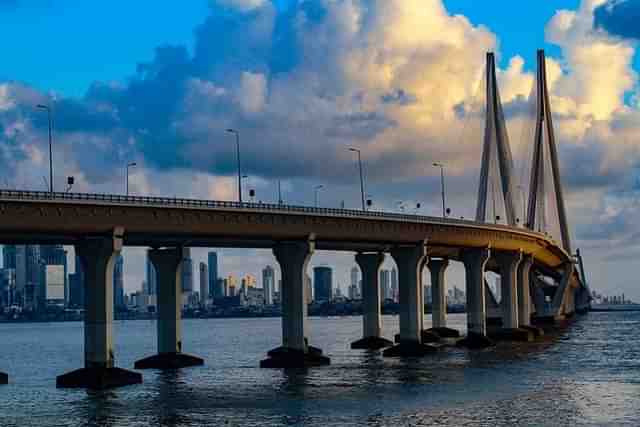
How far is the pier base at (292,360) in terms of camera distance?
101750 millimetres

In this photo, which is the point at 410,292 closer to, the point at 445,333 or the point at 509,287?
the point at 509,287

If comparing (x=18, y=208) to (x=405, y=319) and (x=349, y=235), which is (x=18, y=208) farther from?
(x=405, y=319)

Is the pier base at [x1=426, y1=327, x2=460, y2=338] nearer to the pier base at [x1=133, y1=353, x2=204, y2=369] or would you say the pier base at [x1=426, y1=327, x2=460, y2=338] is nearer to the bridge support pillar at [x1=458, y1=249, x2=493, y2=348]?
the bridge support pillar at [x1=458, y1=249, x2=493, y2=348]

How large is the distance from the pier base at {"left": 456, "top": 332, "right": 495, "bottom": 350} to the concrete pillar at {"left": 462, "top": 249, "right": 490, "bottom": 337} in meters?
1.56

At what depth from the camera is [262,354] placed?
456 ft

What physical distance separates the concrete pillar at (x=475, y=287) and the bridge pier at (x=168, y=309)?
4783cm

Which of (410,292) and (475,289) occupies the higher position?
(475,289)

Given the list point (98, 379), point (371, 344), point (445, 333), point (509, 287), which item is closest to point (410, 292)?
point (371, 344)

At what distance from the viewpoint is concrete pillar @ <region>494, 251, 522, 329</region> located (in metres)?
152

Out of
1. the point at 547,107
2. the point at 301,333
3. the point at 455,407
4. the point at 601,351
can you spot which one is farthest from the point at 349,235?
the point at 547,107

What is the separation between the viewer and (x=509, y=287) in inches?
6043

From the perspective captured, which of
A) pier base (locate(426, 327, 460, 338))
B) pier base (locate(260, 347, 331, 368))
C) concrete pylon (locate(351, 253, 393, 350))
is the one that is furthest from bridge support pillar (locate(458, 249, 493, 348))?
pier base (locate(260, 347, 331, 368))

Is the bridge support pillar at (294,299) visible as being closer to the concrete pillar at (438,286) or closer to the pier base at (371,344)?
the pier base at (371,344)

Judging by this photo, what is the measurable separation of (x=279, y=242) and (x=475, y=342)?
40238mm
